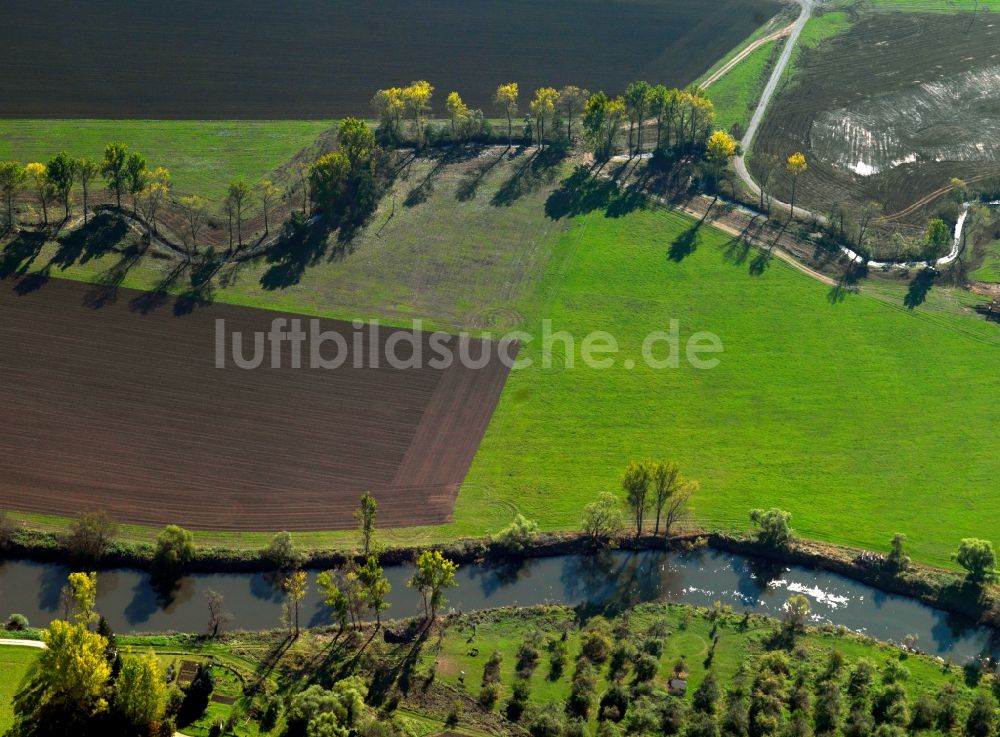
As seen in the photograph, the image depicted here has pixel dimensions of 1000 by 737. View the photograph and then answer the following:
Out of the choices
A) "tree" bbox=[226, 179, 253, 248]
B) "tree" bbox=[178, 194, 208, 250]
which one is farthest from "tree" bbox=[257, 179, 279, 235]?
"tree" bbox=[178, 194, 208, 250]

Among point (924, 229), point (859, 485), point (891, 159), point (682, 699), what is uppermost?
point (891, 159)

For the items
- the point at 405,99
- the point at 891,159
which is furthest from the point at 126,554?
the point at 891,159

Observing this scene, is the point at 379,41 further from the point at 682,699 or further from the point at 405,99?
the point at 682,699

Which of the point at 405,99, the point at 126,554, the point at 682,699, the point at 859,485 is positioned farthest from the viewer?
the point at 405,99

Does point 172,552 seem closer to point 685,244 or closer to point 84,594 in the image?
point 84,594

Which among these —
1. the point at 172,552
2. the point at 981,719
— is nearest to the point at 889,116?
the point at 981,719

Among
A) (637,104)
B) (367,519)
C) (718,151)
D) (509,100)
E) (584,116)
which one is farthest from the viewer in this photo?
(509,100)

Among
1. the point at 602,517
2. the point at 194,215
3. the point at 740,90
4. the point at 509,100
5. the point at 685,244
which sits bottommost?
the point at 602,517
